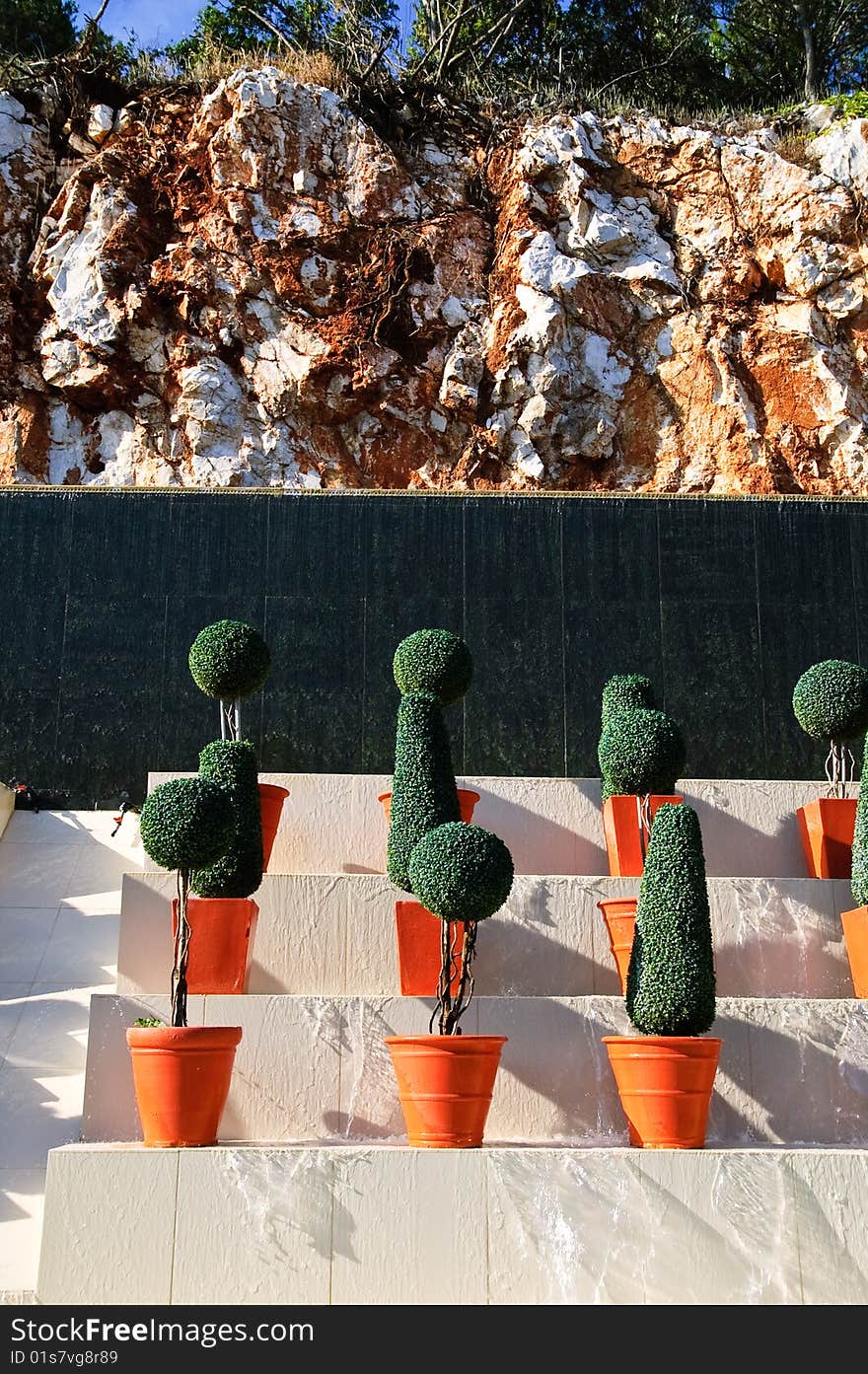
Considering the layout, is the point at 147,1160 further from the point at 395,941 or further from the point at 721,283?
the point at 721,283

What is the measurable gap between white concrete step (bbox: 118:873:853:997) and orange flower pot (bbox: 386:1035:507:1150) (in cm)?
147

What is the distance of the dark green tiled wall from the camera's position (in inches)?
410

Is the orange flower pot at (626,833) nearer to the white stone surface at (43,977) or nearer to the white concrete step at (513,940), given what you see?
the white concrete step at (513,940)

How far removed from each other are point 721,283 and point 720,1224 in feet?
41.5

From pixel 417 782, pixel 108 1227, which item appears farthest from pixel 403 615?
pixel 108 1227

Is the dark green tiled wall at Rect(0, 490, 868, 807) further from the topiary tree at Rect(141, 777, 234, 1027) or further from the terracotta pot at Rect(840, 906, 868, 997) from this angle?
the topiary tree at Rect(141, 777, 234, 1027)

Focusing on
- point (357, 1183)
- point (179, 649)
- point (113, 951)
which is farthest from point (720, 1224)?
point (179, 649)

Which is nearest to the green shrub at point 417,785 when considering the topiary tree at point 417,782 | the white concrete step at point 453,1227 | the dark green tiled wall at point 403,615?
the topiary tree at point 417,782

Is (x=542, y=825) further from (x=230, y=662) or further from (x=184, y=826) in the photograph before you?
(x=184, y=826)

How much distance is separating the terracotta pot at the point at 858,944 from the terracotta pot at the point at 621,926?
3.77 ft

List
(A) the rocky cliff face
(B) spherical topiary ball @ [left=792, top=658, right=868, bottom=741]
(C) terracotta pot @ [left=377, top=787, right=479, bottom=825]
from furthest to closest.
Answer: (A) the rocky cliff face → (B) spherical topiary ball @ [left=792, top=658, right=868, bottom=741] → (C) terracotta pot @ [left=377, top=787, right=479, bottom=825]

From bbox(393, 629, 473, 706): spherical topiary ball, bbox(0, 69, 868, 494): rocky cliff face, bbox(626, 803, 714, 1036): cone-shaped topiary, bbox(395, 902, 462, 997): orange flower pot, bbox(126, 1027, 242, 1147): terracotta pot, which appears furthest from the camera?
bbox(0, 69, 868, 494): rocky cliff face

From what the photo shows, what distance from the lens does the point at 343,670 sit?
1060 cm

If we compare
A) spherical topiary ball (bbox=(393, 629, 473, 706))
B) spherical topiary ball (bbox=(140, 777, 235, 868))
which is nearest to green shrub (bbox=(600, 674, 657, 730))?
spherical topiary ball (bbox=(393, 629, 473, 706))
